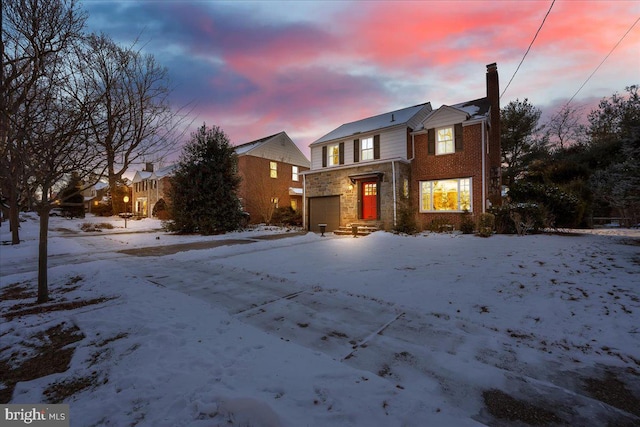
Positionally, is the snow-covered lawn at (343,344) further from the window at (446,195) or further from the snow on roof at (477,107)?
the snow on roof at (477,107)

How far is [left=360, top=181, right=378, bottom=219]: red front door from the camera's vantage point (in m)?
15.8

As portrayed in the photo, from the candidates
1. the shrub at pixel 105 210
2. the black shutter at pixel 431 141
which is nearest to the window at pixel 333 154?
the black shutter at pixel 431 141

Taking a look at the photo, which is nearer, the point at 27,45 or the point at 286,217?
the point at 27,45

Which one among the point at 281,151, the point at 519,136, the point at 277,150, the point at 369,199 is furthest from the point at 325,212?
the point at 519,136

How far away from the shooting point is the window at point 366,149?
17.0 meters

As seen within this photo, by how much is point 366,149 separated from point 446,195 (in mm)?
5570

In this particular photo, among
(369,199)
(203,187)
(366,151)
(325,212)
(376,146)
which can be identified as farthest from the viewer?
(325,212)

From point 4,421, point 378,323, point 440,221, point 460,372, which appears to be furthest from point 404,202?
point 4,421

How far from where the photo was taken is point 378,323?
3664 millimetres

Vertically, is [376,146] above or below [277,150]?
below

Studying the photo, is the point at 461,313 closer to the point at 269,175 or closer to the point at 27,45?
the point at 27,45

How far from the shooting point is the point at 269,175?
25.2 metres

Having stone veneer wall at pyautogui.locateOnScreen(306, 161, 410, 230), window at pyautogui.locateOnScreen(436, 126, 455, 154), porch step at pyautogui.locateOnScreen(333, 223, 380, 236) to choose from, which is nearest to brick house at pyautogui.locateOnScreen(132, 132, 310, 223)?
stone veneer wall at pyautogui.locateOnScreen(306, 161, 410, 230)

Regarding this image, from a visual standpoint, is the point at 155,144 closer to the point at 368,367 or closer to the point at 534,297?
the point at 368,367
